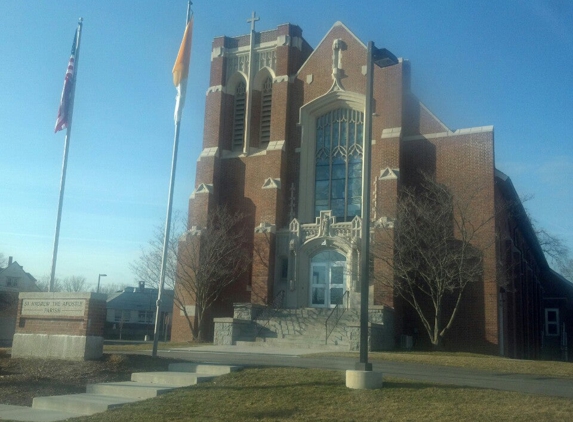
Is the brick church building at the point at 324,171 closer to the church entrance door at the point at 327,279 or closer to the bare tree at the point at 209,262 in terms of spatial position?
the church entrance door at the point at 327,279

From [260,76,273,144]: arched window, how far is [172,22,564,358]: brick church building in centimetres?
7

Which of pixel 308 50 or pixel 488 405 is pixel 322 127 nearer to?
pixel 308 50

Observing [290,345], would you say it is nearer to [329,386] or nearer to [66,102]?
[66,102]

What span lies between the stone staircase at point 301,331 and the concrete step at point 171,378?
11405 mm

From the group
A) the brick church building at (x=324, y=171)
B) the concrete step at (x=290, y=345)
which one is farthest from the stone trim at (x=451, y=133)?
the concrete step at (x=290, y=345)

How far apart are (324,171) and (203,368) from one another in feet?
64.8

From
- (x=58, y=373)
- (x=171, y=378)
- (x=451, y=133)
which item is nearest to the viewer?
(x=171, y=378)

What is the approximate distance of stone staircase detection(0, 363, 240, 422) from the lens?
9.84m

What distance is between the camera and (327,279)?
29.6 metres

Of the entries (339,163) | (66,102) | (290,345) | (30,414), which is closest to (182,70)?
(66,102)

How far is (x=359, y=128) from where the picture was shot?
30.9 m

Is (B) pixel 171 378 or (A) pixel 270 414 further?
(B) pixel 171 378

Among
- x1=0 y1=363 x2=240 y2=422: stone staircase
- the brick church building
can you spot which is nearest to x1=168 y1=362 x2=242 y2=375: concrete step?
x1=0 y1=363 x2=240 y2=422: stone staircase

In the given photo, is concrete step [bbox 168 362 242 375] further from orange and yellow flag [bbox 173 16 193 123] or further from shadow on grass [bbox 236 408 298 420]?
orange and yellow flag [bbox 173 16 193 123]
